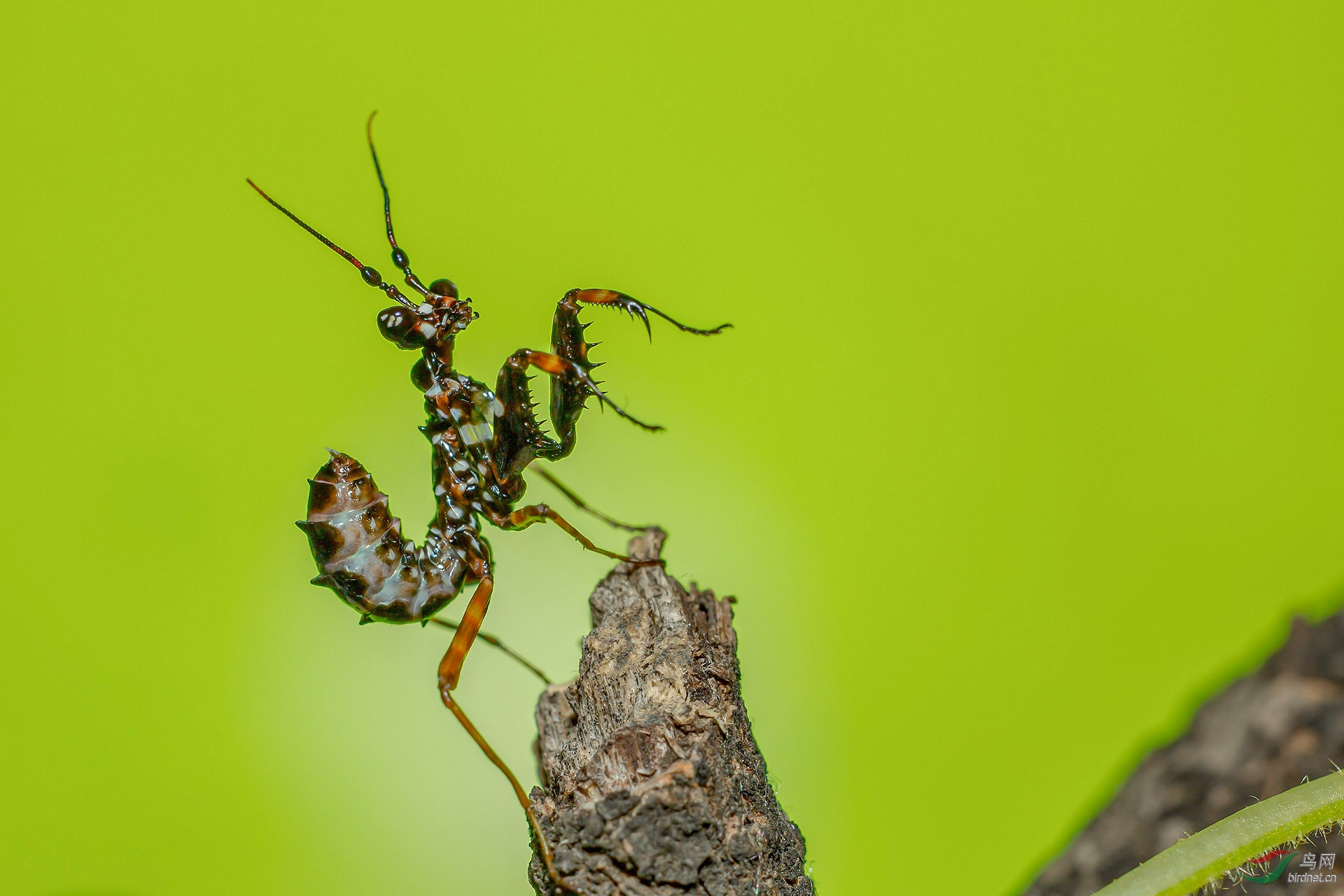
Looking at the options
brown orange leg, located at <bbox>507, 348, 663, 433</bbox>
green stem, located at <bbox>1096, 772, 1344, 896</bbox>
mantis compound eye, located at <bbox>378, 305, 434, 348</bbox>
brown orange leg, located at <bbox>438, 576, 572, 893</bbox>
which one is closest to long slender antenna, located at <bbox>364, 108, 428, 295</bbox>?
mantis compound eye, located at <bbox>378, 305, 434, 348</bbox>

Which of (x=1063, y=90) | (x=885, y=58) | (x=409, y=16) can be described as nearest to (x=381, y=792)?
(x=409, y=16)

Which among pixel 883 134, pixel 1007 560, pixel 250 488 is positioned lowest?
pixel 1007 560

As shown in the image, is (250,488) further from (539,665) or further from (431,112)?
(431,112)

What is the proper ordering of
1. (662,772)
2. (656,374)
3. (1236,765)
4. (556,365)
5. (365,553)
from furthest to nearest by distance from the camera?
(656,374)
(1236,765)
(365,553)
(556,365)
(662,772)

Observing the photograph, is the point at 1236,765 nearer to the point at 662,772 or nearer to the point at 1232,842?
the point at 1232,842

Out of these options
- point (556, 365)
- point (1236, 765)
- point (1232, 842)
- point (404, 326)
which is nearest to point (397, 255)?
point (404, 326)

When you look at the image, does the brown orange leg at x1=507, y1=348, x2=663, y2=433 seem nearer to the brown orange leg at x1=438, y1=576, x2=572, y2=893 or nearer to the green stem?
the brown orange leg at x1=438, y1=576, x2=572, y2=893

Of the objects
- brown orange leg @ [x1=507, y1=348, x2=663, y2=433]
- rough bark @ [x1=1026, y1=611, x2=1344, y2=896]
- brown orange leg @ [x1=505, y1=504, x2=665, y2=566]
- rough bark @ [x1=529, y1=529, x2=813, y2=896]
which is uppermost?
brown orange leg @ [x1=507, y1=348, x2=663, y2=433]
